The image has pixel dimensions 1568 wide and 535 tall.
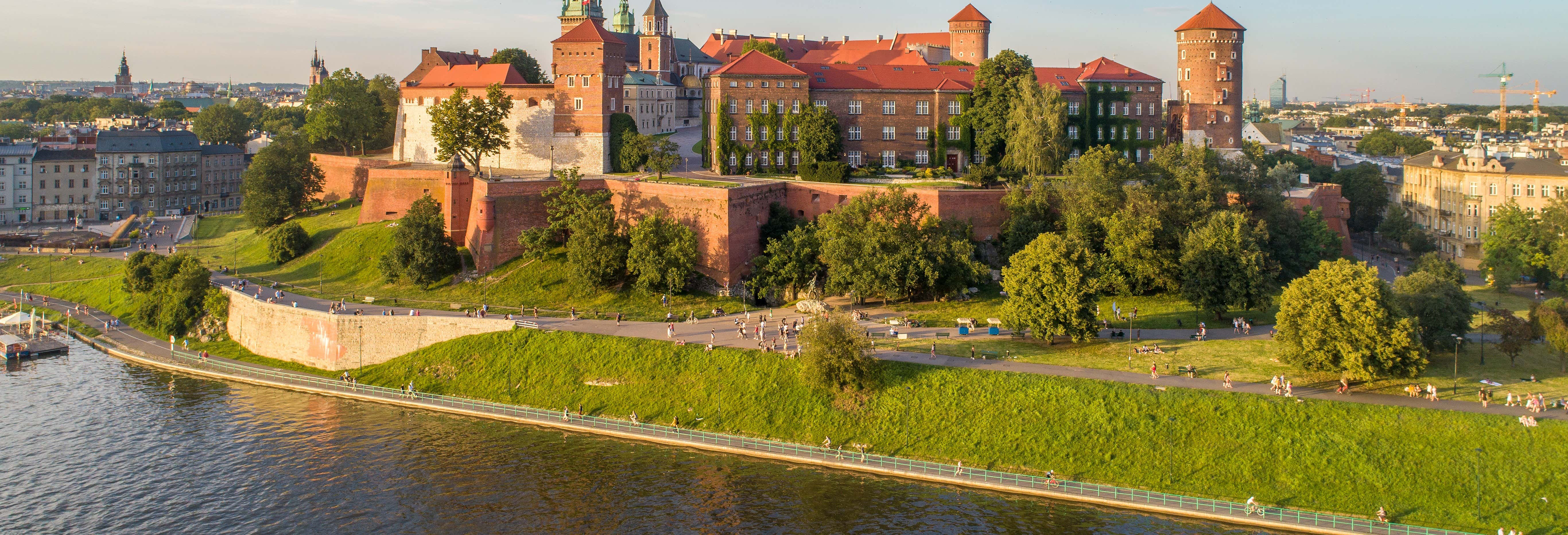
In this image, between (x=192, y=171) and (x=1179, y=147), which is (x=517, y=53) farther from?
(x=1179, y=147)

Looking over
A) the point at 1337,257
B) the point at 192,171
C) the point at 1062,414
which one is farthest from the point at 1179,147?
the point at 192,171

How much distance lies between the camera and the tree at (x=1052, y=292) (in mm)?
46250

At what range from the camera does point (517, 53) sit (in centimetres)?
8694

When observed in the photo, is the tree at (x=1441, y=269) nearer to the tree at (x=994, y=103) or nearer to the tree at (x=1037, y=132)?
the tree at (x=1037, y=132)

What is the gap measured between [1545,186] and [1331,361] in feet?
153

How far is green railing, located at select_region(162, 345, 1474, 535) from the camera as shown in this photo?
34844 millimetres

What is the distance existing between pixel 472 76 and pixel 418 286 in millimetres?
23706

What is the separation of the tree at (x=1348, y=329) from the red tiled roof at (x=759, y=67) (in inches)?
1390

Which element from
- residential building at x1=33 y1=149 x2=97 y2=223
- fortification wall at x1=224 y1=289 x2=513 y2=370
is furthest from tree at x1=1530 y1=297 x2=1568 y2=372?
residential building at x1=33 y1=149 x2=97 y2=223

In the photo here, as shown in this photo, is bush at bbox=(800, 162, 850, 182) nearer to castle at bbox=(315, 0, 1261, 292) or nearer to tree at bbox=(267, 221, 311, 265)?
castle at bbox=(315, 0, 1261, 292)

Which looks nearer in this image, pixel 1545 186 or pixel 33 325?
pixel 33 325

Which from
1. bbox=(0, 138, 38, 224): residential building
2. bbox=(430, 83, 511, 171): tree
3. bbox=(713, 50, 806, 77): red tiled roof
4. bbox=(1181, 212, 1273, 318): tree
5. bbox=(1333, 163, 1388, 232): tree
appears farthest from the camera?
bbox=(0, 138, 38, 224): residential building

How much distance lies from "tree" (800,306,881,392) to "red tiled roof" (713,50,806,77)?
28.9 metres

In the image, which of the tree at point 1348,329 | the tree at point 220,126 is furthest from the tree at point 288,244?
the tree at point 1348,329
